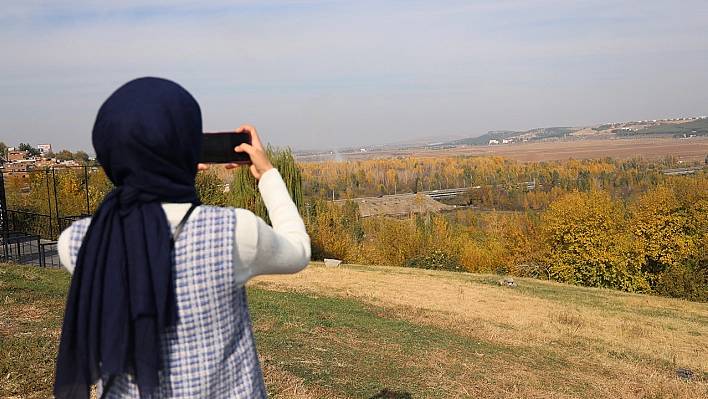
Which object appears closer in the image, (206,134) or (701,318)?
(206,134)

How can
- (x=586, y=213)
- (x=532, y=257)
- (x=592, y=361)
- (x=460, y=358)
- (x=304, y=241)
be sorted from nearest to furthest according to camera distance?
(x=304, y=241), (x=460, y=358), (x=592, y=361), (x=586, y=213), (x=532, y=257)

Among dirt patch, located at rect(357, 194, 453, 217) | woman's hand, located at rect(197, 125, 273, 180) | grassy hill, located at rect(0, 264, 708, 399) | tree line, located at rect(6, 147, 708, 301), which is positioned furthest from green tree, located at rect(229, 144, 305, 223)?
dirt patch, located at rect(357, 194, 453, 217)

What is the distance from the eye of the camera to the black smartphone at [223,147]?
1666mm

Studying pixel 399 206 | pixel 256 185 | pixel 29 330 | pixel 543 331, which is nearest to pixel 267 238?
pixel 29 330

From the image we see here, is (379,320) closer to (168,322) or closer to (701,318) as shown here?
(168,322)

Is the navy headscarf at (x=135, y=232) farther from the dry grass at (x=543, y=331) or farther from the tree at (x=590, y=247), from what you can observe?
the tree at (x=590, y=247)

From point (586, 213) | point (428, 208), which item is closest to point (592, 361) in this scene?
point (586, 213)

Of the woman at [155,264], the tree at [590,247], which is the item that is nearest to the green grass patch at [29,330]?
the woman at [155,264]

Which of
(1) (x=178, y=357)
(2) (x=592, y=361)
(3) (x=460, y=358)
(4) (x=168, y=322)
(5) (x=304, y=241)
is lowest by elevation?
(2) (x=592, y=361)

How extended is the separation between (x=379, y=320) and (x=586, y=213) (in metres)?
31.2

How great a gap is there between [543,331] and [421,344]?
205 inches

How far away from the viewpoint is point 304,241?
162 centimetres

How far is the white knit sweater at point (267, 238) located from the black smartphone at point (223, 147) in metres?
0.11

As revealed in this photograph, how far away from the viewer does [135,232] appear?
1340mm
